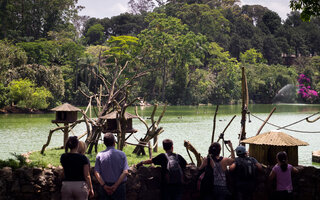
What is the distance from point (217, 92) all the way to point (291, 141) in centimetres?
6061

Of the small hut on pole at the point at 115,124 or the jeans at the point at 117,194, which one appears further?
the small hut on pole at the point at 115,124

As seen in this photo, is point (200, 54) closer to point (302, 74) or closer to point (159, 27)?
point (159, 27)

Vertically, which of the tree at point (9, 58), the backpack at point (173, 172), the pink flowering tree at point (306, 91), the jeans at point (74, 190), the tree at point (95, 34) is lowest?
the jeans at point (74, 190)

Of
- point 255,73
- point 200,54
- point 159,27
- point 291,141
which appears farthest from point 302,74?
point 291,141

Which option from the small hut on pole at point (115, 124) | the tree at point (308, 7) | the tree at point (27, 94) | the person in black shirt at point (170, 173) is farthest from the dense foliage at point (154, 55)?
the person in black shirt at point (170, 173)

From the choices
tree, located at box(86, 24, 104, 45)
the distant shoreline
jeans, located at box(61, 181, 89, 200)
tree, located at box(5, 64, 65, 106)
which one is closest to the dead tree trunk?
jeans, located at box(61, 181, 89, 200)

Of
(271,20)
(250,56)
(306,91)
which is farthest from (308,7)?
(271,20)

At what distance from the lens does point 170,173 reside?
19.5ft

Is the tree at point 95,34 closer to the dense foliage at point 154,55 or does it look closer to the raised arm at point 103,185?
the dense foliage at point 154,55

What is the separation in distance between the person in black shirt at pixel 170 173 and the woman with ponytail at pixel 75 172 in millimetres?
988

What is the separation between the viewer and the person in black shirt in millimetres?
5957

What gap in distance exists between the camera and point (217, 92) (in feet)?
226

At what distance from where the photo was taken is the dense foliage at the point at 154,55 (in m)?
46.8

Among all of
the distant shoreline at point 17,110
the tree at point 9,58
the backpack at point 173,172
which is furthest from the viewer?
the tree at point 9,58
